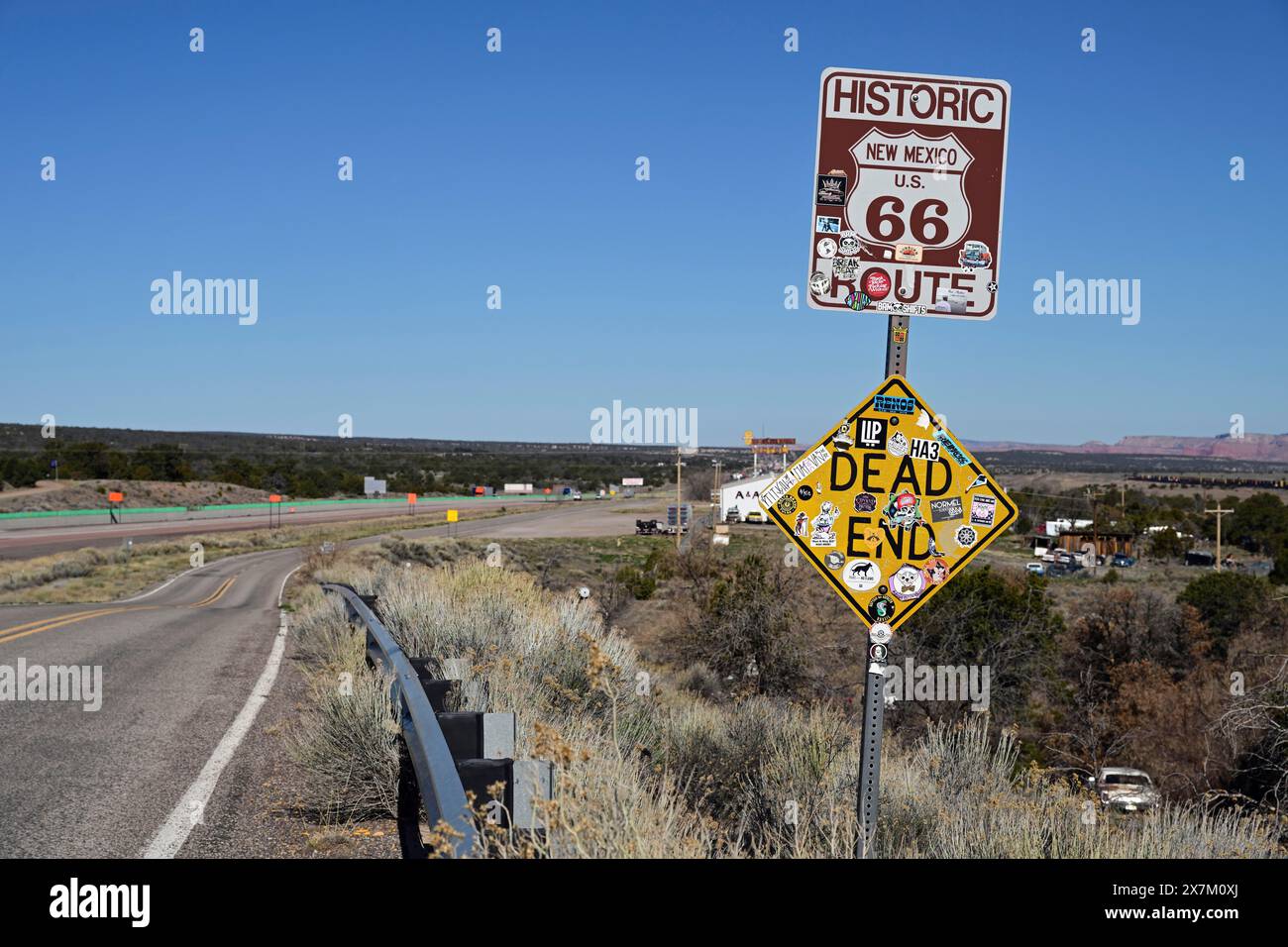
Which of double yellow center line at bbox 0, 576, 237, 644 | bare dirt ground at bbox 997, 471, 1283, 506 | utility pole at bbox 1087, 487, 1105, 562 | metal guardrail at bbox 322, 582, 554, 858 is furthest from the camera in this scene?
bare dirt ground at bbox 997, 471, 1283, 506

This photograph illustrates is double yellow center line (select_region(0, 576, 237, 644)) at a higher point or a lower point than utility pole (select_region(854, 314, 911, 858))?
lower

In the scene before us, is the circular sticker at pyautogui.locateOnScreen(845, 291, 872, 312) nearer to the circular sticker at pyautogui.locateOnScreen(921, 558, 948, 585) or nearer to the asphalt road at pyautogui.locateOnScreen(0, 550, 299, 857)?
the circular sticker at pyautogui.locateOnScreen(921, 558, 948, 585)

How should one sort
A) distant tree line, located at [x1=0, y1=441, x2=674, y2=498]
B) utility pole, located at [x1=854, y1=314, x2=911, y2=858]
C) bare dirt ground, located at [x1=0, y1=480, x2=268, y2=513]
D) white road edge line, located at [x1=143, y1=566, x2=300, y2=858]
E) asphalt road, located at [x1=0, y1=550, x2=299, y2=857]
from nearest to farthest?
1. utility pole, located at [x1=854, y1=314, x2=911, y2=858]
2. white road edge line, located at [x1=143, y1=566, x2=300, y2=858]
3. asphalt road, located at [x1=0, y1=550, x2=299, y2=857]
4. bare dirt ground, located at [x1=0, y1=480, x2=268, y2=513]
5. distant tree line, located at [x1=0, y1=441, x2=674, y2=498]

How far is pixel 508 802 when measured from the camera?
3.87 metres

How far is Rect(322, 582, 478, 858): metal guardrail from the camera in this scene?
342 cm

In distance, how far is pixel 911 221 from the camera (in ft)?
15.2

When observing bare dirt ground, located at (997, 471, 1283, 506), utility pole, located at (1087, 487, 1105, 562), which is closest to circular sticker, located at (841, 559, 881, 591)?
utility pole, located at (1087, 487, 1105, 562)

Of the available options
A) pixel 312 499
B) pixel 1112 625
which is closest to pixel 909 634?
pixel 1112 625

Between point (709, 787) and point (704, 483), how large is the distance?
102 metres

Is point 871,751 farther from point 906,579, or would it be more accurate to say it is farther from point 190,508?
point 190,508

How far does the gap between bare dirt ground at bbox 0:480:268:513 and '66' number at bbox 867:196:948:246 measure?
239 ft

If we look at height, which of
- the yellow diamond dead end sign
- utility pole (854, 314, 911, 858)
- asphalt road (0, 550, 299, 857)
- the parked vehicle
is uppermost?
the yellow diamond dead end sign
